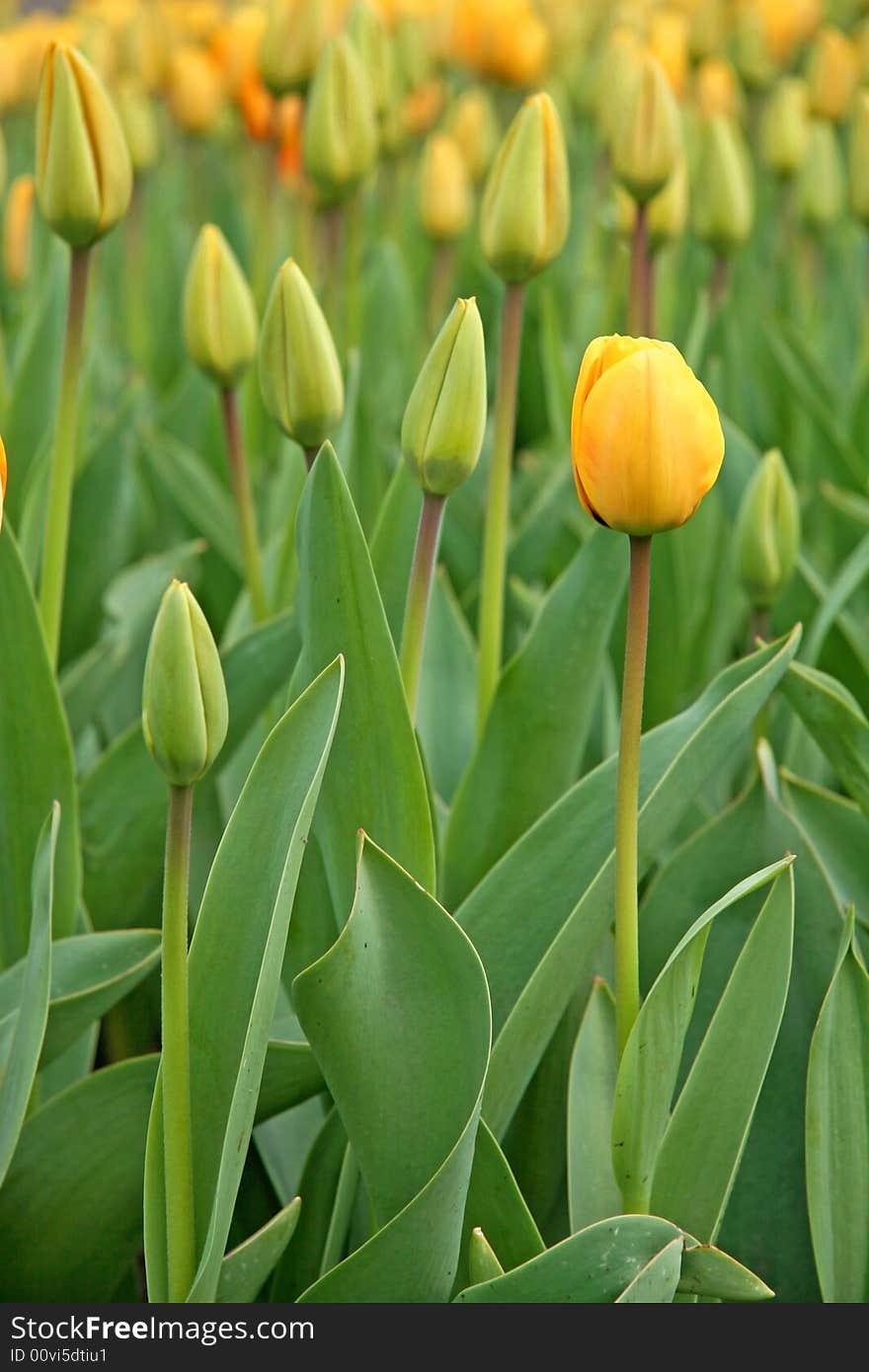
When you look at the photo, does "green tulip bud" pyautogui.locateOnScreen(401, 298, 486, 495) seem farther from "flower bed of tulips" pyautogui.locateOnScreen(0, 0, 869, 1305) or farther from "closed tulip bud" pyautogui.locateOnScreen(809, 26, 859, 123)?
"closed tulip bud" pyautogui.locateOnScreen(809, 26, 859, 123)

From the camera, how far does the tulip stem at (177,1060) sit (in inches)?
24.5

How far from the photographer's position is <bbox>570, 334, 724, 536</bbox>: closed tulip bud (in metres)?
0.60

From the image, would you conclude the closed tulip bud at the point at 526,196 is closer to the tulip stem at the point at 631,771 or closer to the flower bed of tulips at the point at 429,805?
the flower bed of tulips at the point at 429,805

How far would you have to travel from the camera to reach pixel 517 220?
87cm

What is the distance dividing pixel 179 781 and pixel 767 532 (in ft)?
Answer: 1.59

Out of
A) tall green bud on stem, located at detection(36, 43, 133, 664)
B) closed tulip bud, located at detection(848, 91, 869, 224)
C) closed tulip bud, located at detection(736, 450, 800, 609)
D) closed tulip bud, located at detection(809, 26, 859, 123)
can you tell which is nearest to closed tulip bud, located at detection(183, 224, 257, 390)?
tall green bud on stem, located at detection(36, 43, 133, 664)

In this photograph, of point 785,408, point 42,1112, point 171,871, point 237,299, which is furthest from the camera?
point 785,408

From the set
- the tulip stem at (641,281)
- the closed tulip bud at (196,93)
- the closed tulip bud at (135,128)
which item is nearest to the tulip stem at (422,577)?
the tulip stem at (641,281)

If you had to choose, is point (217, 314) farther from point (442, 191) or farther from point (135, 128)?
point (135, 128)

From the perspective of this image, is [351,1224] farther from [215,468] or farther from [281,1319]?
[215,468]

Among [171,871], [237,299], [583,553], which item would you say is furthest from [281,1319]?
[237,299]

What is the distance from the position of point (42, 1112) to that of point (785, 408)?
105 centimetres

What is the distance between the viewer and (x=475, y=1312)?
2.16 feet

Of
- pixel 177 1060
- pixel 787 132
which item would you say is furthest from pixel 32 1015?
pixel 787 132
